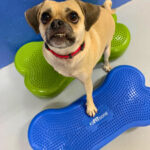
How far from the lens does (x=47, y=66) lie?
1640 millimetres

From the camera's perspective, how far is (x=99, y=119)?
4.48 ft

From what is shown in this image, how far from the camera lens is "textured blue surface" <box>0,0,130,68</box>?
142 cm

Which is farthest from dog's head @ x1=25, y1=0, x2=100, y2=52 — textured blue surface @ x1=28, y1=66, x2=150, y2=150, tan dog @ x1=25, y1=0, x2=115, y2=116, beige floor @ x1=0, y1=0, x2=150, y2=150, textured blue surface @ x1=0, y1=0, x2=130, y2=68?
beige floor @ x1=0, y1=0, x2=150, y2=150

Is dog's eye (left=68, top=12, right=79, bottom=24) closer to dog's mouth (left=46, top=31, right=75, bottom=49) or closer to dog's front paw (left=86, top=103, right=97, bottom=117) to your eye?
dog's mouth (left=46, top=31, right=75, bottom=49)

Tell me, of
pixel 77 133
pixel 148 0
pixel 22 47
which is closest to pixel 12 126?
pixel 77 133

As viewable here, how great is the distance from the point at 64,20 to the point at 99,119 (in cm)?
85

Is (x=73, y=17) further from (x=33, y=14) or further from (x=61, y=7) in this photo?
(x=33, y=14)

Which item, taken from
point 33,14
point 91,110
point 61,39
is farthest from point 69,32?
point 91,110

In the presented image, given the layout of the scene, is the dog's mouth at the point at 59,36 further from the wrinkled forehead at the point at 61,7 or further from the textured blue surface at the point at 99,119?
the textured blue surface at the point at 99,119

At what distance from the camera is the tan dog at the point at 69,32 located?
857mm

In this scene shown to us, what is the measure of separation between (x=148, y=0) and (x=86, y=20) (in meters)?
1.59

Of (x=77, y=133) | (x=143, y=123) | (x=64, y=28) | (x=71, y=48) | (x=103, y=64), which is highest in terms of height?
(x=64, y=28)

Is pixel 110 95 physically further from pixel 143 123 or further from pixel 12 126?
pixel 12 126

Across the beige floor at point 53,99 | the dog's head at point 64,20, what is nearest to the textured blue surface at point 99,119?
the beige floor at point 53,99
